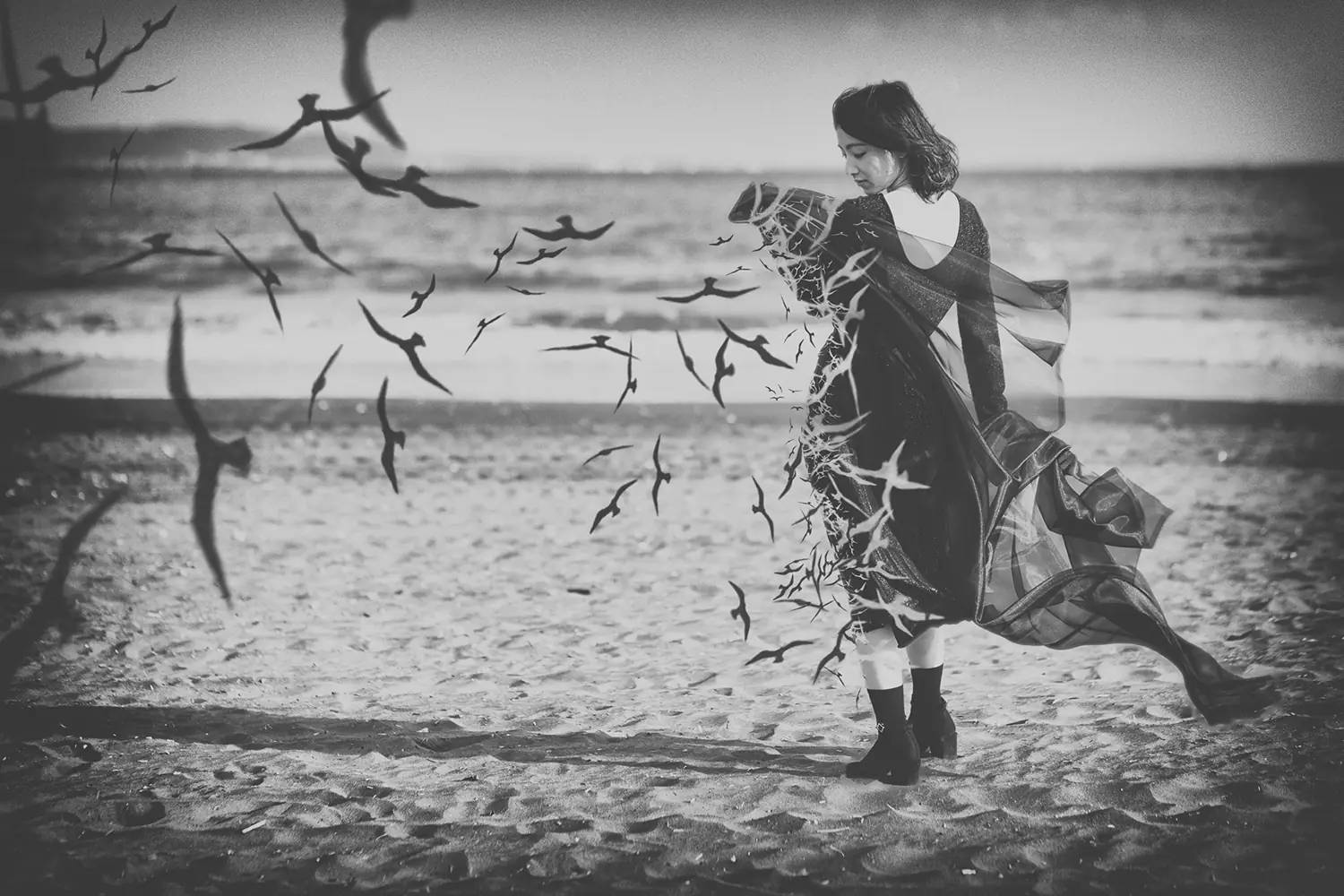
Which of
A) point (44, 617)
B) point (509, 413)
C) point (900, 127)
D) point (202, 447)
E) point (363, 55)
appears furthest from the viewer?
point (509, 413)

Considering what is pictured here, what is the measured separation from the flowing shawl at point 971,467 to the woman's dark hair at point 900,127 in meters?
0.14

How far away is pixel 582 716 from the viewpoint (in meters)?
2.88

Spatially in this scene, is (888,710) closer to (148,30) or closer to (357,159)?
(357,159)

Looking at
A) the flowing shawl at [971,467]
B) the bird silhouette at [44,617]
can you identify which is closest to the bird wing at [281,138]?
the flowing shawl at [971,467]

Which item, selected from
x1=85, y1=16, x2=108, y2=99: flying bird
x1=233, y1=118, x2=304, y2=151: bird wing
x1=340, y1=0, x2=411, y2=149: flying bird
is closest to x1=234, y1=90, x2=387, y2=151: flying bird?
x1=233, y1=118, x2=304, y2=151: bird wing

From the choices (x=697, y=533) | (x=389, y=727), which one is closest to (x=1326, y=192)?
(x=697, y=533)

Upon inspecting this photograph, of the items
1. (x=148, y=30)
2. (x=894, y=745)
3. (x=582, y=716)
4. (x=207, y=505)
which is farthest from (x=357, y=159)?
(x=894, y=745)

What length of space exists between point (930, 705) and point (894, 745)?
0.17 metres

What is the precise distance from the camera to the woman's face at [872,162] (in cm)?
228

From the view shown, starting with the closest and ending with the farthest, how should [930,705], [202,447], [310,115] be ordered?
[310,115] < [930,705] < [202,447]

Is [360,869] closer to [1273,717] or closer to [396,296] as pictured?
[1273,717]

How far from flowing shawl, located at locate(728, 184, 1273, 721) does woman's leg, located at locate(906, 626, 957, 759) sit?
0.20 m

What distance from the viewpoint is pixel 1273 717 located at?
8.90 feet

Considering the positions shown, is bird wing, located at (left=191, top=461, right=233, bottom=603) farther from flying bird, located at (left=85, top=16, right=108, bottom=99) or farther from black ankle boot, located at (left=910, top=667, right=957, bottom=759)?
black ankle boot, located at (left=910, top=667, right=957, bottom=759)
